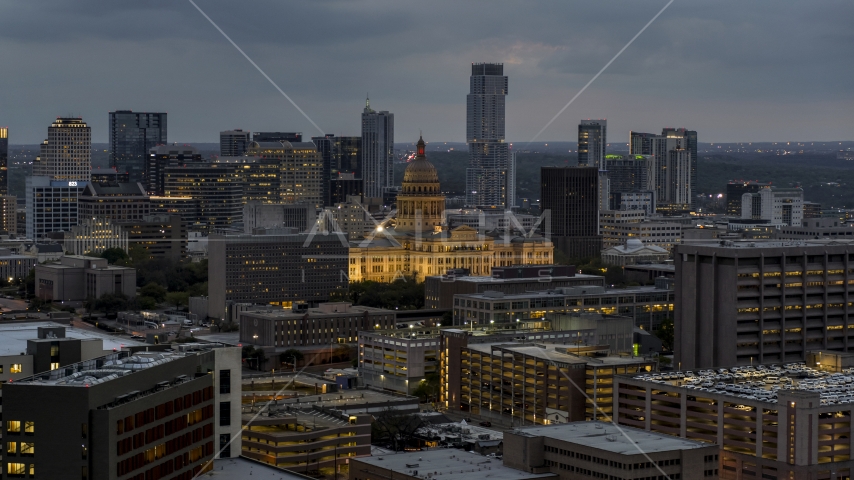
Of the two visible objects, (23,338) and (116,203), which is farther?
(116,203)

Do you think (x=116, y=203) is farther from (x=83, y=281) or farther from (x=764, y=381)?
(x=764, y=381)

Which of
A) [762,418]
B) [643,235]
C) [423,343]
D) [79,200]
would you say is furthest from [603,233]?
[762,418]

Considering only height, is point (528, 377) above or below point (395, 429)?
above

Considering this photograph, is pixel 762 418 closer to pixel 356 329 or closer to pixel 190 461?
pixel 190 461

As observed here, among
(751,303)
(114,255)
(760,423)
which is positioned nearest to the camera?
(760,423)

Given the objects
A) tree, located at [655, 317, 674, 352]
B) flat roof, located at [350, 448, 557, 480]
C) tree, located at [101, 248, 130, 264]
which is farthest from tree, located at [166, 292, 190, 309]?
flat roof, located at [350, 448, 557, 480]

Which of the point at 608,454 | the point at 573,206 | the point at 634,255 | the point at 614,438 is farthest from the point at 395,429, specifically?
the point at 573,206
